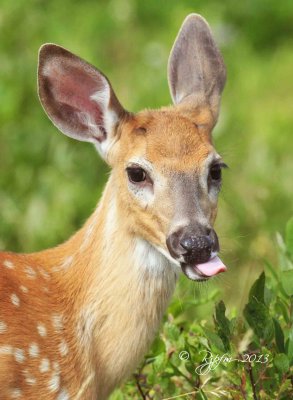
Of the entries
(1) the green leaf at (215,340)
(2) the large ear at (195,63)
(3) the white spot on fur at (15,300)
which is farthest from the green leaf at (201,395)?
(2) the large ear at (195,63)

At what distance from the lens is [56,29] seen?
1045cm

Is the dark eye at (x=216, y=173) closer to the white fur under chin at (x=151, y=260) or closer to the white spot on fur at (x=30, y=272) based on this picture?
the white fur under chin at (x=151, y=260)

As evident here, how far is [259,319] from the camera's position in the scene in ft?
18.2

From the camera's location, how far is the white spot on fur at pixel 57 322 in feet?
18.2

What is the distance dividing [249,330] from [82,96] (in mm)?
1272

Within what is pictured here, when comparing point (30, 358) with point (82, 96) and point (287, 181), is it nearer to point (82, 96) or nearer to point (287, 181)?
point (82, 96)

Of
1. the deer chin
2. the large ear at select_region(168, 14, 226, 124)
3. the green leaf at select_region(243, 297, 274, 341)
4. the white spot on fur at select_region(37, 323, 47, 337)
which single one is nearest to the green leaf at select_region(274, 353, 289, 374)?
the green leaf at select_region(243, 297, 274, 341)

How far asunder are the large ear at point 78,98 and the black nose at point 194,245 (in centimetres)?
79

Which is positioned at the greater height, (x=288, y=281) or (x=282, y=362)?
(x=288, y=281)

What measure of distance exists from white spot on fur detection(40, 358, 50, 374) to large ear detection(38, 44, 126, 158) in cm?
93

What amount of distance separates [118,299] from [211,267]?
61cm

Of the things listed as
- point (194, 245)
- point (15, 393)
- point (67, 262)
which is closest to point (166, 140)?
point (194, 245)

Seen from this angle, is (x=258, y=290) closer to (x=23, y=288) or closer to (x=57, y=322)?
(x=57, y=322)

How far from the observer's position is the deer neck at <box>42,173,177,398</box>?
219 inches
